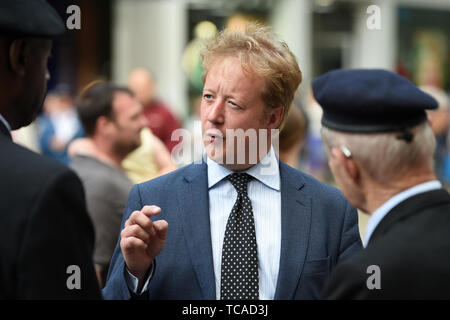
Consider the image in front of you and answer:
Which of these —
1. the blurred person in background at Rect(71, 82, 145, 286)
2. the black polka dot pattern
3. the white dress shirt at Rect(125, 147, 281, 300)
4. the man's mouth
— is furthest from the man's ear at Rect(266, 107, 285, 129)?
the blurred person in background at Rect(71, 82, 145, 286)

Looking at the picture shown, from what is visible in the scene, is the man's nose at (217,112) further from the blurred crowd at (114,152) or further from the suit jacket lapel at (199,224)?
the blurred crowd at (114,152)

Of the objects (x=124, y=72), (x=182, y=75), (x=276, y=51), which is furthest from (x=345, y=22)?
(x=276, y=51)

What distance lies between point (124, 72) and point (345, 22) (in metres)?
6.79

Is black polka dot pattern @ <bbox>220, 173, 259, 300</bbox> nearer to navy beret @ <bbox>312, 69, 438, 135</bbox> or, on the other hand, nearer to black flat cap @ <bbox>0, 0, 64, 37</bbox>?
navy beret @ <bbox>312, 69, 438, 135</bbox>

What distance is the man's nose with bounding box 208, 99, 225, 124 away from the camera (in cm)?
267

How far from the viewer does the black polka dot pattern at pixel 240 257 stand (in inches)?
99.0

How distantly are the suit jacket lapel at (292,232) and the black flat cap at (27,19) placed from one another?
1.17 m

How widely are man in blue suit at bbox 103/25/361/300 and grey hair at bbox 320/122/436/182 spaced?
57cm

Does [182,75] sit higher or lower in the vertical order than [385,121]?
lower

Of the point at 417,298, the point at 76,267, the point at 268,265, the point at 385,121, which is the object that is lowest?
the point at 268,265

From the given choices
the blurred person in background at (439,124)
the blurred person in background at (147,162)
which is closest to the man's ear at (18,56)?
the blurred person in background at (147,162)

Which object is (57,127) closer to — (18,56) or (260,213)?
(260,213)

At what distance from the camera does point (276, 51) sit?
9.16 feet
